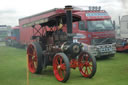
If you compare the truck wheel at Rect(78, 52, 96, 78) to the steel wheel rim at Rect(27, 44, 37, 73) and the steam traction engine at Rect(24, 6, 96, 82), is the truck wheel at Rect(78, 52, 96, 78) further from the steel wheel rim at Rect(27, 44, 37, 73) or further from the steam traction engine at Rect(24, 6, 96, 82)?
the steel wheel rim at Rect(27, 44, 37, 73)

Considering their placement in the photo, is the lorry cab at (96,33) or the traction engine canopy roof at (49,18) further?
the lorry cab at (96,33)

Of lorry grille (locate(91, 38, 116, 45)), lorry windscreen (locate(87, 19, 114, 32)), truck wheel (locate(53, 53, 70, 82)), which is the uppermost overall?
lorry windscreen (locate(87, 19, 114, 32))

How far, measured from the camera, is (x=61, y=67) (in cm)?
585

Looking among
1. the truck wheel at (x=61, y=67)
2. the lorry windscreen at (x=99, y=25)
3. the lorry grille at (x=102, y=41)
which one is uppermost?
the lorry windscreen at (x=99, y=25)

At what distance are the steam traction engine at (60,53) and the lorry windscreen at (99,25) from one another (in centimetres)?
234

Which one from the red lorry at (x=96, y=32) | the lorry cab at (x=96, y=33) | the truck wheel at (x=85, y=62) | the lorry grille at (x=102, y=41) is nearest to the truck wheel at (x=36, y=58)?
the truck wheel at (x=85, y=62)

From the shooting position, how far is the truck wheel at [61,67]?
552cm

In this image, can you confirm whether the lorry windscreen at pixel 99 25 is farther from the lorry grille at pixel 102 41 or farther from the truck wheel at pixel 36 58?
the truck wheel at pixel 36 58

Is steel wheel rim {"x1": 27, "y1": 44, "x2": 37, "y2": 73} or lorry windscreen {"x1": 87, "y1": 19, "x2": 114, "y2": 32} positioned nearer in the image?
steel wheel rim {"x1": 27, "y1": 44, "x2": 37, "y2": 73}

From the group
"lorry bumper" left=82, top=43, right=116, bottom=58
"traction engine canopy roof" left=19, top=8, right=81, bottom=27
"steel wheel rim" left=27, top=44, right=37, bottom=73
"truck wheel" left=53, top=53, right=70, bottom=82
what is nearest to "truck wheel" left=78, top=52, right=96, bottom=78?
"truck wheel" left=53, top=53, right=70, bottom=82

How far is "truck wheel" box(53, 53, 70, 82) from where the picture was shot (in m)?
5.52

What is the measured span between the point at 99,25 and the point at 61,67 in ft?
15.1

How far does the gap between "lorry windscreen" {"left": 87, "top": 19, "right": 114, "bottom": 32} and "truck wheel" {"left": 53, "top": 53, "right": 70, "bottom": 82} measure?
3.68 meters

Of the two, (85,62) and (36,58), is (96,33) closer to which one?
(85,62)
